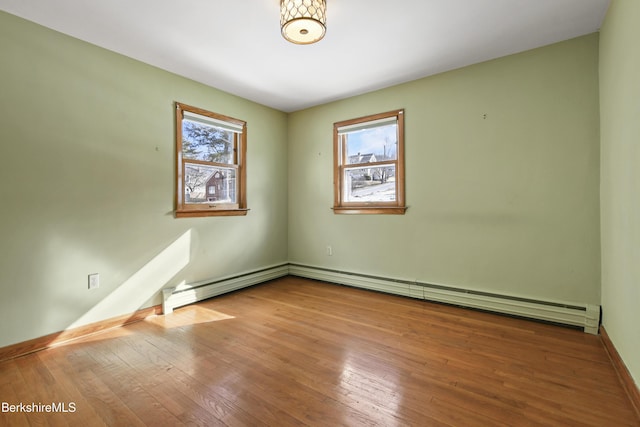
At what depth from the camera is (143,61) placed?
2.94m

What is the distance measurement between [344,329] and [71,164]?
106 inches

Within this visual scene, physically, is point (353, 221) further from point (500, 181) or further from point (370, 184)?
point (500, 181)

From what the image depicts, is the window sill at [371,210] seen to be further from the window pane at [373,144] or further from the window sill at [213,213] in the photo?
the window sill at [213,213]

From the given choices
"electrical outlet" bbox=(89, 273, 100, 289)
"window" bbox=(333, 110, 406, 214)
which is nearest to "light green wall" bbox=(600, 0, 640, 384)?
"window" bbox=(333, 110, 406, 214)

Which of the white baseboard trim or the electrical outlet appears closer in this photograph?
the electrical outlet

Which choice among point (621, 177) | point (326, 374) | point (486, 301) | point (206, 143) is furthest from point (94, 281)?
point (621, 177)

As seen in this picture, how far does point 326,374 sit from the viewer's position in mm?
1941

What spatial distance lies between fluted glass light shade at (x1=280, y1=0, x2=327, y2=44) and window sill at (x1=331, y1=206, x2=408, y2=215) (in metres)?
2.04

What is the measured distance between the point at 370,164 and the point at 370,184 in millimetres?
255

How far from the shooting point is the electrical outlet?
2.59 m

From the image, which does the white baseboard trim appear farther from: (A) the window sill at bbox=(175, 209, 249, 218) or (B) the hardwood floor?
(A) the window sill at bbox=(175, 209, 249, 218)

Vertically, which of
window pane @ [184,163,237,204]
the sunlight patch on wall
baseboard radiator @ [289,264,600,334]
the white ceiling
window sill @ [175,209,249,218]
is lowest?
baseboard radiator @ [289,264,600,334]

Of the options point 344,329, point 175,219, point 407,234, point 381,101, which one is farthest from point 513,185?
point 175,219

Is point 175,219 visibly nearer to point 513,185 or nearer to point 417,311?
point 417,311
